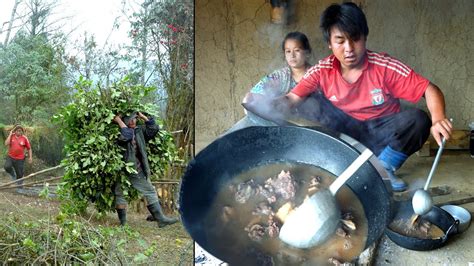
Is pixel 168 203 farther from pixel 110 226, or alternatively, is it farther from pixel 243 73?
pixel 243 73

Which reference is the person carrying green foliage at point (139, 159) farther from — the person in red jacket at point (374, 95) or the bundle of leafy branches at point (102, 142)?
the person in red jacket at point (374, 95)

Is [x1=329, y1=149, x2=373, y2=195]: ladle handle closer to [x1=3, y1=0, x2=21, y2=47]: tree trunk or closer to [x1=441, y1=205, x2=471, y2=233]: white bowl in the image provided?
[x1=441, y1=205, x2=471, y2=233]: white bowl

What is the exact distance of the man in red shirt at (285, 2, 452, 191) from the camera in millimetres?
2465

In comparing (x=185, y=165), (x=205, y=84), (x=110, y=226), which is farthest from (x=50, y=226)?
(x=205, y=84)

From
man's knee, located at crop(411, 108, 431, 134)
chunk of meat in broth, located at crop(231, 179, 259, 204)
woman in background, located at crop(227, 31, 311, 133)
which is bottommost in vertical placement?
chunk of meat in broth, located at crop(231, 179, 259, 204)

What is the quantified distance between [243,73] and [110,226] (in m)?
0.98

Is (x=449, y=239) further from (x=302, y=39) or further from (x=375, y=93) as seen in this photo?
(x=302, y=39)

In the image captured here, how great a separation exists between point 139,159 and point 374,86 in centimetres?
109

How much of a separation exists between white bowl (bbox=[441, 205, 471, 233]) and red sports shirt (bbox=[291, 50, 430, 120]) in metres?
0.47

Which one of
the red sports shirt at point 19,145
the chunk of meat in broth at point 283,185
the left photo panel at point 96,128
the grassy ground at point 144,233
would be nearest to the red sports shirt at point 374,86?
the chunk of meat in broth at point 283,185

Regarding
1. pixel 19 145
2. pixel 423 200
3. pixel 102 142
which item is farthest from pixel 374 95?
pixel 19 145

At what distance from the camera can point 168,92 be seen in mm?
2773

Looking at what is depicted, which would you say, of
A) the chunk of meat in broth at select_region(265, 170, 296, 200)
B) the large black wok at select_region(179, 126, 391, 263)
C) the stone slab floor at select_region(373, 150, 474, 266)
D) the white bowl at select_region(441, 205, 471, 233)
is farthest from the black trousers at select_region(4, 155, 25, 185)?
the white bowl at select_region(441, 205, 471, 233)

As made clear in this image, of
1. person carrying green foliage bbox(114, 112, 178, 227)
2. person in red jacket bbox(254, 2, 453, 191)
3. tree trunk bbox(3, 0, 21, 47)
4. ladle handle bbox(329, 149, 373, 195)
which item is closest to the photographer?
ladle handle bbox(329, 149, 373, 195)
